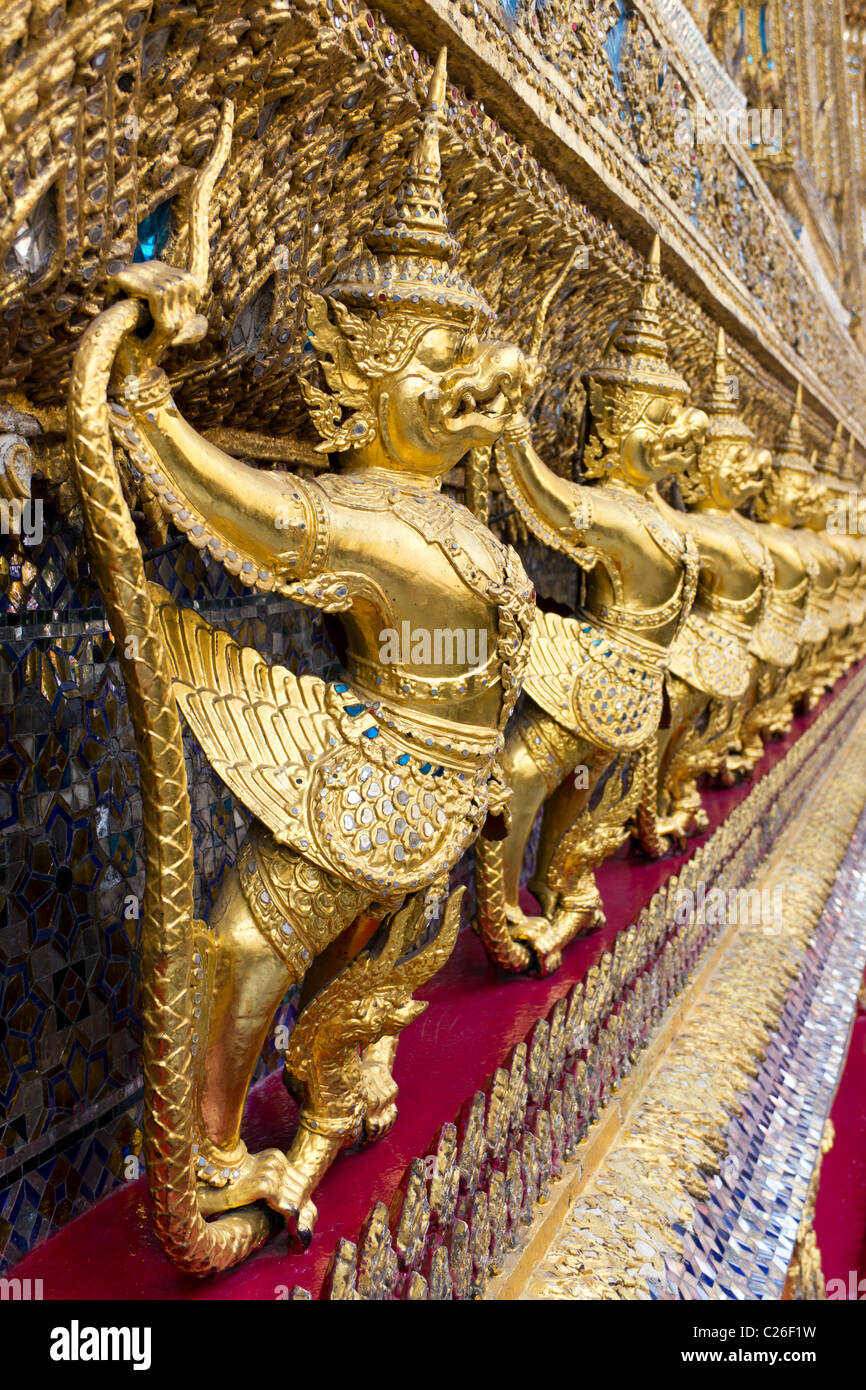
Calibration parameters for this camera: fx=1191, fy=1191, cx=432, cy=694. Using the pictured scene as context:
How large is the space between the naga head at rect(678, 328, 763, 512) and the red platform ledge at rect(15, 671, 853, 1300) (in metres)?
0.98

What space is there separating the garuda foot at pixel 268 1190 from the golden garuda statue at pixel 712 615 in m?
1.40

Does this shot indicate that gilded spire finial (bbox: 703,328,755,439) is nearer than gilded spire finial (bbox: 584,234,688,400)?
No

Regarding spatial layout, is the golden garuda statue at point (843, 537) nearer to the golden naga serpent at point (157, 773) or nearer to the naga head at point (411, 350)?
the naga head at point (411, 350)

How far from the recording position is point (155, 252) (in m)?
1.04

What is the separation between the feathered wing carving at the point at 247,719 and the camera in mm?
1057

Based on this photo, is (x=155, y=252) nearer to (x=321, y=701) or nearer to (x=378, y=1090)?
(x=321, y=701)

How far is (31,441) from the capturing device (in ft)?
3.37

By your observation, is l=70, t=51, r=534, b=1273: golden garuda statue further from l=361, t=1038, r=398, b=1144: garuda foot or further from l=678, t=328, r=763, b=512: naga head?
l=678, t=328, r=763, b=512: naga head

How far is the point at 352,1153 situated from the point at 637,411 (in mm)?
1235

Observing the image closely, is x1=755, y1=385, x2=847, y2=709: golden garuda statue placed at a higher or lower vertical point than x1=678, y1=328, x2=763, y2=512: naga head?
lower

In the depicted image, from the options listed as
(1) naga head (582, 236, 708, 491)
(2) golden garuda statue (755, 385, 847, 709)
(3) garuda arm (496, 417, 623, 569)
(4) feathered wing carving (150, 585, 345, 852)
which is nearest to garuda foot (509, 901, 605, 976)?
(3) garuda arm (496, 417, 623, 569)

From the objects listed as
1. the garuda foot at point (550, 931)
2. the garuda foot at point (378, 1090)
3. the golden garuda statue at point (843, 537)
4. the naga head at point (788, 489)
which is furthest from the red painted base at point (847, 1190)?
the golden garuda statue at point (843, 537)

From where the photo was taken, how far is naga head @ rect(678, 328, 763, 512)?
2570 mm

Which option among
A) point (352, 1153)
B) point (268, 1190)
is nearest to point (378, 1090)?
point (352, 1153)
